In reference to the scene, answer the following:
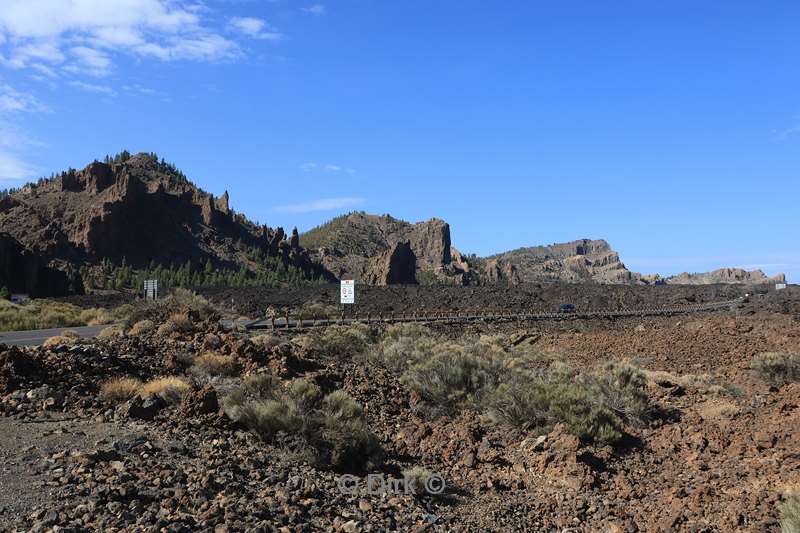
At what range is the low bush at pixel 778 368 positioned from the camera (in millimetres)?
16438

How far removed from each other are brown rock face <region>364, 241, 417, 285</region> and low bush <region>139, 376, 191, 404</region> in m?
123

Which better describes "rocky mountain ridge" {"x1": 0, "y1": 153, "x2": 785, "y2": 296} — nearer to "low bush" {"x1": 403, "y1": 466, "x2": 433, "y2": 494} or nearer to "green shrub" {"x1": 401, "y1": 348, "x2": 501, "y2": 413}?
"green shrub" {"x1": 401, "y1": 348, "x2": 501, "y2": 413}

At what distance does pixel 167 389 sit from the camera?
1109 cm

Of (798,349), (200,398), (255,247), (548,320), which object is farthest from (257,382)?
(255,247)

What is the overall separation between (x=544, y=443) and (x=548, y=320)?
36.1m

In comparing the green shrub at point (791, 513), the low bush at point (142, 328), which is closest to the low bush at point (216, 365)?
the low bush at point (142, 328)

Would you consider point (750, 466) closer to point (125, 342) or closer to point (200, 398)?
point (200, 398)

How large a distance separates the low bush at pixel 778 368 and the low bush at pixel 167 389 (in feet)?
48.6

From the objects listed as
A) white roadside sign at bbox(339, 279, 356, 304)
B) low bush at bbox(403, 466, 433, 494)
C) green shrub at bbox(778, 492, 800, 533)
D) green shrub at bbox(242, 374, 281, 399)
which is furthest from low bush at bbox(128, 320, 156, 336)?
green shrub at bbox(778, 492, 800, 533)

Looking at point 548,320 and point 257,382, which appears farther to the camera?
point 548,320

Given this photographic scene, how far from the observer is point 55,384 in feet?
36.3

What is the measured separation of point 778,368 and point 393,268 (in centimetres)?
12236

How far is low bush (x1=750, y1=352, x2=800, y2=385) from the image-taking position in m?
16.4

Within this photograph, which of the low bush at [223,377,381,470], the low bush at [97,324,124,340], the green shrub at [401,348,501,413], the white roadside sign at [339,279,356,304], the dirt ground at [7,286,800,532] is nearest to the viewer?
the dirt ground at [7,286,800,532]
